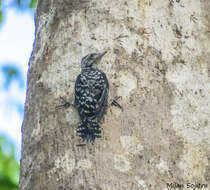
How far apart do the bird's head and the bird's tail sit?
0.50 metres

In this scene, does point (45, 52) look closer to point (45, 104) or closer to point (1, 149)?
point (45, 104)

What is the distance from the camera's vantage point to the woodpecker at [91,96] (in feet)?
11.3

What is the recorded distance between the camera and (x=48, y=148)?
3551 millimetres

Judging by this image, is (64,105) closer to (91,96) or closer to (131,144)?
(91,96)

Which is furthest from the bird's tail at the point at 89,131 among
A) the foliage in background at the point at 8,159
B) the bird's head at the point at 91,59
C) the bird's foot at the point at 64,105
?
the foliage in background at the point at 8,159

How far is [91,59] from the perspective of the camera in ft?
12.2

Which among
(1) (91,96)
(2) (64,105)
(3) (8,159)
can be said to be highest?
(1) (91,96)

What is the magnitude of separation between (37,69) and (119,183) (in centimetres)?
145

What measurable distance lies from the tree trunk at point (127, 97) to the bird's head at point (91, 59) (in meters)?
0.06

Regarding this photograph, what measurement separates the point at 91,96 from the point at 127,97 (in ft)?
0.98

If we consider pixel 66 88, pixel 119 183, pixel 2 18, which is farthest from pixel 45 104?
pixel 2 18

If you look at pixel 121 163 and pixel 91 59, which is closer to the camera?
pixel 121 163

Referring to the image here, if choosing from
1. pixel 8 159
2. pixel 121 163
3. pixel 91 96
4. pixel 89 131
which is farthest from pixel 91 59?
pixel 8 159

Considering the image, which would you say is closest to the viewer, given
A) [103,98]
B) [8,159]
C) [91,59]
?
[103,98]
